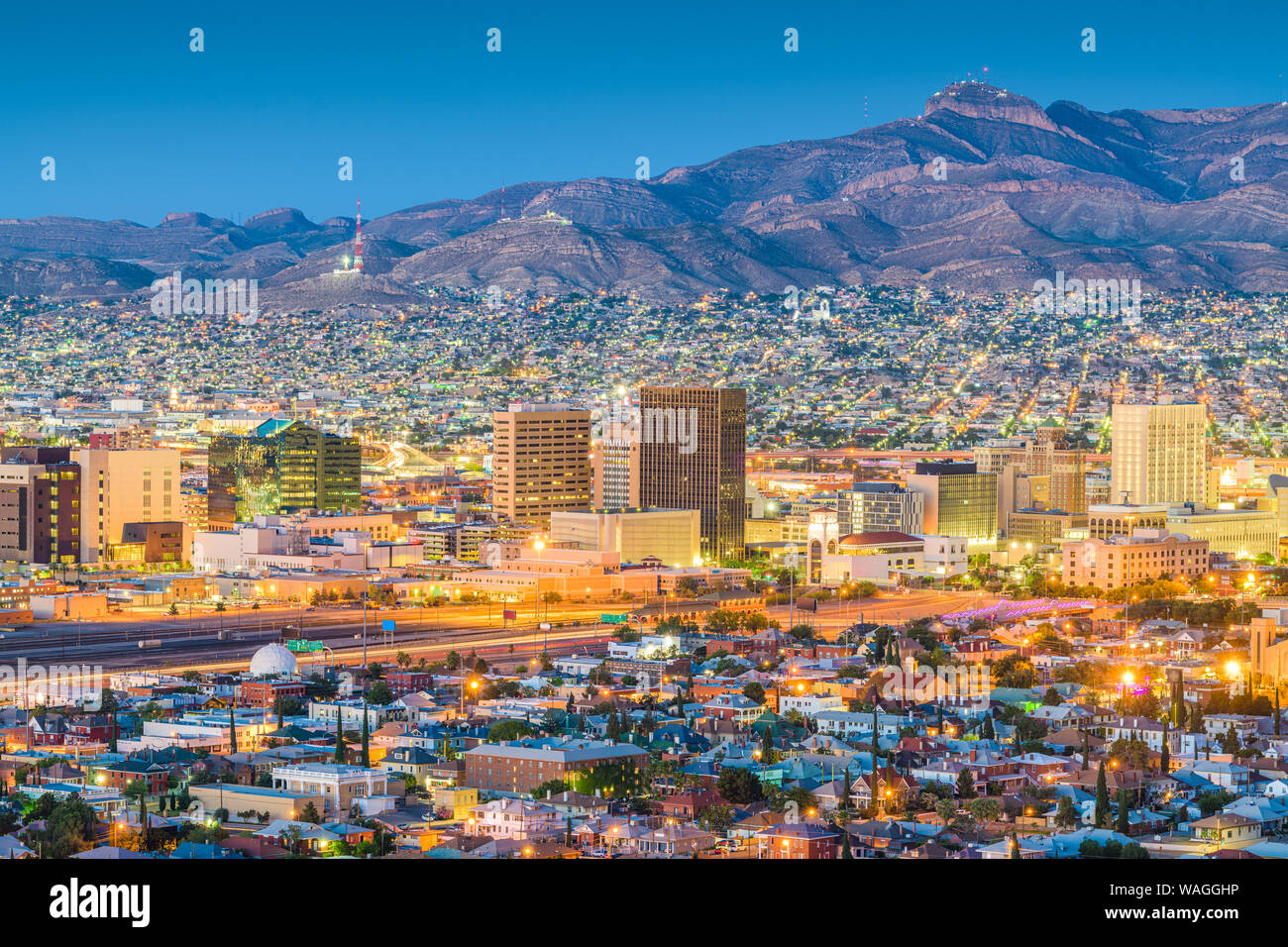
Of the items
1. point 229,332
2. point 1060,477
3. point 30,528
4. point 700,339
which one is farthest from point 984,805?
point 229,332

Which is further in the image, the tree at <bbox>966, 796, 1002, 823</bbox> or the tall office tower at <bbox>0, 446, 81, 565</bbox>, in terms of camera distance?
the tall office tower at <bbox>0, 446, 81, 565</bbox>

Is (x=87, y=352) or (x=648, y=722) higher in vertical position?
(x=87, y=352)

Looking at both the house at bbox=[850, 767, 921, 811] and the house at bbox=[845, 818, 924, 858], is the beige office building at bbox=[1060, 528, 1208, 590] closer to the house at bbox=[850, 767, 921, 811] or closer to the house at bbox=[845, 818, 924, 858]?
the house at bbox=[850, 767, 921, 811]

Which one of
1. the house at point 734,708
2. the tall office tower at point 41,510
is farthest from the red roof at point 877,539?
the house at point 734,708

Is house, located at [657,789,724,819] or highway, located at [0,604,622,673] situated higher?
highway, located at [0,604,622,673]

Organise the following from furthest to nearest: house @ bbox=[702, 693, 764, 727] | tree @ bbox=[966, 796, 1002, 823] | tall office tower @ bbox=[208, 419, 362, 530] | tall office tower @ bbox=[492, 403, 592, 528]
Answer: tall office tower @ bbox=[208, 419, 362, 530] → tall office tower @ bbox=[492, 403, 592, 528] → house @ bbox=[702, 693, 764, 727] → tree @ bbox=[966, 796, 1002, 823]

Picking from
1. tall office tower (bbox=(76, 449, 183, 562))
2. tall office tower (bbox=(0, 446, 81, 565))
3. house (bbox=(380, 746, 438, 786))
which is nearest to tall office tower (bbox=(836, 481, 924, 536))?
tall office tower (bbox=(76, 449, 183, 562))
